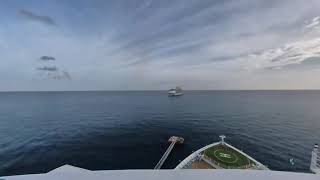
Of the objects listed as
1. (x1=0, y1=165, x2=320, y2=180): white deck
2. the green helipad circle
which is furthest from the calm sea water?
(x1=0, y1=165, x2=320, y2=180): white deck

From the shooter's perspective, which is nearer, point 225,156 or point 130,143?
point 225,156

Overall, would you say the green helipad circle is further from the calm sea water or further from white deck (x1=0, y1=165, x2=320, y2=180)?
white deck (x1=0, y1=165, x2=320, y2=180)

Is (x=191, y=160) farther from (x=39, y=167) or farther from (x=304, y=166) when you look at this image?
(x=39, y=167)

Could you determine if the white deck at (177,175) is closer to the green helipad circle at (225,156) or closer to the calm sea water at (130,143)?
the green helipad circle at (225,156)

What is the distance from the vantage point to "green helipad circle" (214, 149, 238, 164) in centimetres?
2455

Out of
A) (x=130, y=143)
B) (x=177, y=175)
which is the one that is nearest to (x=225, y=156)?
(x=130, y=143)

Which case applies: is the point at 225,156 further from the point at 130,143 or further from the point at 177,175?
the point at 177,175

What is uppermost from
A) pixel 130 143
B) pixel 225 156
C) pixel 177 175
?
pixel 177 175

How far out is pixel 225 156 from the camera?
25.7m

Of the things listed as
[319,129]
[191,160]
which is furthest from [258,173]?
[319,129]

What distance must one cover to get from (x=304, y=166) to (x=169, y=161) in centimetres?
1771

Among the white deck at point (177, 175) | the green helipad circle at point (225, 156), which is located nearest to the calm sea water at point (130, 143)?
the green helipad circle at point (225, 156)

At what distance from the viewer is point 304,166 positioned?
2659 centimetres

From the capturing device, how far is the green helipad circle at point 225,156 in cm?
2455
